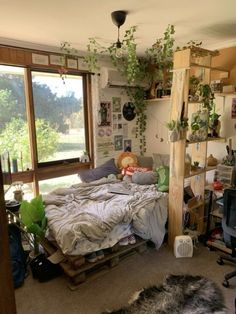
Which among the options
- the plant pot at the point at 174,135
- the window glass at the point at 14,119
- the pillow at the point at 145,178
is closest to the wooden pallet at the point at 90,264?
the pillow at the point at 145,178

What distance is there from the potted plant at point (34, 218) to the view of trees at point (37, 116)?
117cm

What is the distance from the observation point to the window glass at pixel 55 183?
12.0 feet

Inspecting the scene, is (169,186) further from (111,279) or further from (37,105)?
(37,105)

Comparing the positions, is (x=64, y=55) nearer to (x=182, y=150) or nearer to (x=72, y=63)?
(x=72, y=63)

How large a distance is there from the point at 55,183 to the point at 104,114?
4.48ft

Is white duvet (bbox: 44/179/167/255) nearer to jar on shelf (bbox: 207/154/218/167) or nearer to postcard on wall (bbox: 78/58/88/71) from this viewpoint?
jar on shelf (bbox: 207/154/218/167)

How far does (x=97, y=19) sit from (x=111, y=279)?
2488mm

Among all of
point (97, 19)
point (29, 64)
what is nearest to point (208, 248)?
point (97, 19)

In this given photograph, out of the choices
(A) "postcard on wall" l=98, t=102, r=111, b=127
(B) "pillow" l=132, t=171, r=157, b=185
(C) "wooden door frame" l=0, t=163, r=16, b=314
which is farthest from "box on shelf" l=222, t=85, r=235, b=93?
(C) "wooden door frame" l=0, t=163, r=16, b=314

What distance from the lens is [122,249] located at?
245 cm

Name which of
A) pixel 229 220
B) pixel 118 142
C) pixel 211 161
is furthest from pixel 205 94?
pixel 118 142

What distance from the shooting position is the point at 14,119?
10.7 ft

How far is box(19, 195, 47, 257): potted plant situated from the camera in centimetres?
230

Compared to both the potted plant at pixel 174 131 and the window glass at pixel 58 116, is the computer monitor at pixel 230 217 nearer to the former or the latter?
the potted plant at pixel 174 131
